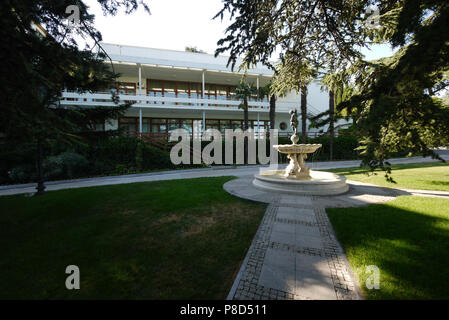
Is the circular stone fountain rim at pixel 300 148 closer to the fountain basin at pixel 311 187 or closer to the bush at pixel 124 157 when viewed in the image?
the fountain basin at pixel 311 187

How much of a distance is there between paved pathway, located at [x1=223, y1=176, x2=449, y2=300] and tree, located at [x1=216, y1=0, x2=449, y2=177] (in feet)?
5.63

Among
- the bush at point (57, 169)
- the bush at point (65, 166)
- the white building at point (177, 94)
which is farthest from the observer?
the white building at point (177, 94)

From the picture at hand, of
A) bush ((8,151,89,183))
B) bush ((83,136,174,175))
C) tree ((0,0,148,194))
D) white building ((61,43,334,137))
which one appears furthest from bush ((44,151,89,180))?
tree ((0,0,148,194))

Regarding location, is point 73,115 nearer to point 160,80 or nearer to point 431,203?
point 431,203

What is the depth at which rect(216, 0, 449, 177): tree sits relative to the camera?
197 centimetres

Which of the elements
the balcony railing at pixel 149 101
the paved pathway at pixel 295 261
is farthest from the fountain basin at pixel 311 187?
the balcony railing at pixel 149 101

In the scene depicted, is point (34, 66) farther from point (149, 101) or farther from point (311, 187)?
point (149, 101)

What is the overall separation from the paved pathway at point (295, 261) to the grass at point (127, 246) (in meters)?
0.27

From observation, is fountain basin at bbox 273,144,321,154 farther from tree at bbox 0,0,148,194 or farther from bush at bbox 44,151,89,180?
bush at bbox 44,151,89,180

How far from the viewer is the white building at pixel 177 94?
63.2 ft

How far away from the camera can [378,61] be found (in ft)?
16.0

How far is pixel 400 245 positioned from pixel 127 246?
5.13 metres

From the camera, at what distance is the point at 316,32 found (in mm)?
5688

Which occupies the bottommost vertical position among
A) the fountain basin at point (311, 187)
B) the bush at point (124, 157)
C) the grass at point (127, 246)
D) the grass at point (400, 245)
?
the grass at point (127, 246)
